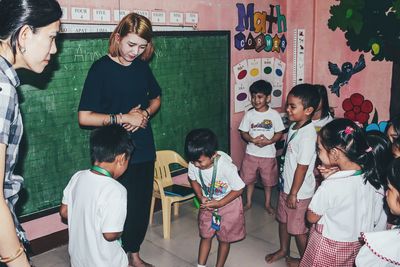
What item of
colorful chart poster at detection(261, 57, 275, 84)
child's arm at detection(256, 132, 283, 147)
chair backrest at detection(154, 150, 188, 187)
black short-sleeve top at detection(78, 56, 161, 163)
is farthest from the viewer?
colorful chart poster at detection(261, 57, 275, 84)

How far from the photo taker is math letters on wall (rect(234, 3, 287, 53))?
14.0ft

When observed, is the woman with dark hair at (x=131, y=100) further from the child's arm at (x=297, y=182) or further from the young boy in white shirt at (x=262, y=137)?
the young boy in white shirt at (x=262, y=137)

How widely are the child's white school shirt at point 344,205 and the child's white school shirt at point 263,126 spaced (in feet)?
5.84

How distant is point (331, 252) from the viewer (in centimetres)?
205

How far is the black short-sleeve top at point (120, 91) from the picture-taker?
2.41 metres

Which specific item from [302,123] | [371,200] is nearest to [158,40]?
[302,123]

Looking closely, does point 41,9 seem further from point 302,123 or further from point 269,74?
point 269,74

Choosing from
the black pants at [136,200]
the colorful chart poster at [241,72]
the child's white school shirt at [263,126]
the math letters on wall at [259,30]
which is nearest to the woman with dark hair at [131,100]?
the black pants at [136,200]

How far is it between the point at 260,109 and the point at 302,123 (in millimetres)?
1253

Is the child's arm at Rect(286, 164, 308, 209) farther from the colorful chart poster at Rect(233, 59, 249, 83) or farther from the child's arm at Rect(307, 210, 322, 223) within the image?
the colorful chart poster at Rect(233, 59, 249, 83)

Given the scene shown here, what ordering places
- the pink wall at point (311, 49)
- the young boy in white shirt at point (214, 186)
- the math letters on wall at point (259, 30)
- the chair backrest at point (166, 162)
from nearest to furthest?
the young boy in white shirt at point (214, 186), the chair backrest at point (166, 162), the pink wall at point (311, 49), the math letters on wall at point (259, 30)

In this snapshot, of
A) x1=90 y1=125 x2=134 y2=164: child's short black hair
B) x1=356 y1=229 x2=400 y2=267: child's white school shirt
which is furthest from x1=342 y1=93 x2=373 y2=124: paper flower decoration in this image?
x1=90 y1=125 x2=134 y2=164: child's short black hair

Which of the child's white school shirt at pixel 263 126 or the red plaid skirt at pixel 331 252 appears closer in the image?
the red plaid skirt at pixel 331 252

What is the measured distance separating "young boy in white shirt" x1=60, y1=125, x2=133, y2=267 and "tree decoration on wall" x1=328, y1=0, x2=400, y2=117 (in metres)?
3.25
